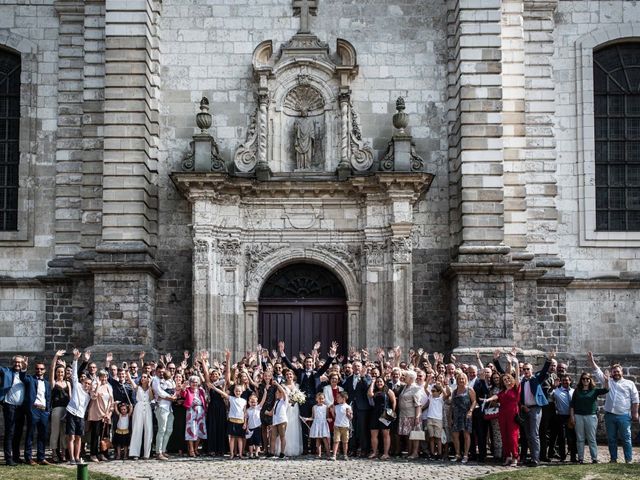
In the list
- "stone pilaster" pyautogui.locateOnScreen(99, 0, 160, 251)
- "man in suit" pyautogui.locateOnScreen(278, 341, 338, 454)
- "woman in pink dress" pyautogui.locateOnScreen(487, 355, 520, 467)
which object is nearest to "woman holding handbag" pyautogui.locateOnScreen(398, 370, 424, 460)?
"woman in pink dress" pyautogui.locateOnScreen(487, 355, 520, 467)

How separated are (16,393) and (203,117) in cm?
829

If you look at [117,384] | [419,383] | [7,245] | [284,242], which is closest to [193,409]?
[117,384]

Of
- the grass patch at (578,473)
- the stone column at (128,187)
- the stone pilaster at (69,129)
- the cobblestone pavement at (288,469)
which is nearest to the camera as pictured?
the grass patch at (578,473)

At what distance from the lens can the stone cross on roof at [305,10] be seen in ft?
83.3

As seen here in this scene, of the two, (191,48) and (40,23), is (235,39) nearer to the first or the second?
(191,48)

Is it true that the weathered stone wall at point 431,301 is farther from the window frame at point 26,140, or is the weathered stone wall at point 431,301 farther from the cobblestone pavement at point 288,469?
the window frame at point 26,140

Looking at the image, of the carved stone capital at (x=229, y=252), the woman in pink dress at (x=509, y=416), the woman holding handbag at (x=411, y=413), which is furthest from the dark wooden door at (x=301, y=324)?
the woman in pink dress at (x=509, y=416)

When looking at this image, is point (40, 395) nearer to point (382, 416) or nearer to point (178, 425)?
point (178, 425)

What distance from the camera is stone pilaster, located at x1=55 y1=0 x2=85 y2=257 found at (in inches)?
993

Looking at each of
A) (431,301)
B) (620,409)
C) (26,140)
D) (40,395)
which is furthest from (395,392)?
(26,140)

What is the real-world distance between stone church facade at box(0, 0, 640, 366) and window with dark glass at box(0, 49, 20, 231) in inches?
2.0

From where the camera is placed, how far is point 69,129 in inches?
1003

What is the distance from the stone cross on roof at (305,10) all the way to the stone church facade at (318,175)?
46mm

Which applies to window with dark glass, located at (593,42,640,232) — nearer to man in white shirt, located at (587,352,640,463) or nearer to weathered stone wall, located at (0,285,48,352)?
man in white shirt, located at (587,352,640,463)
